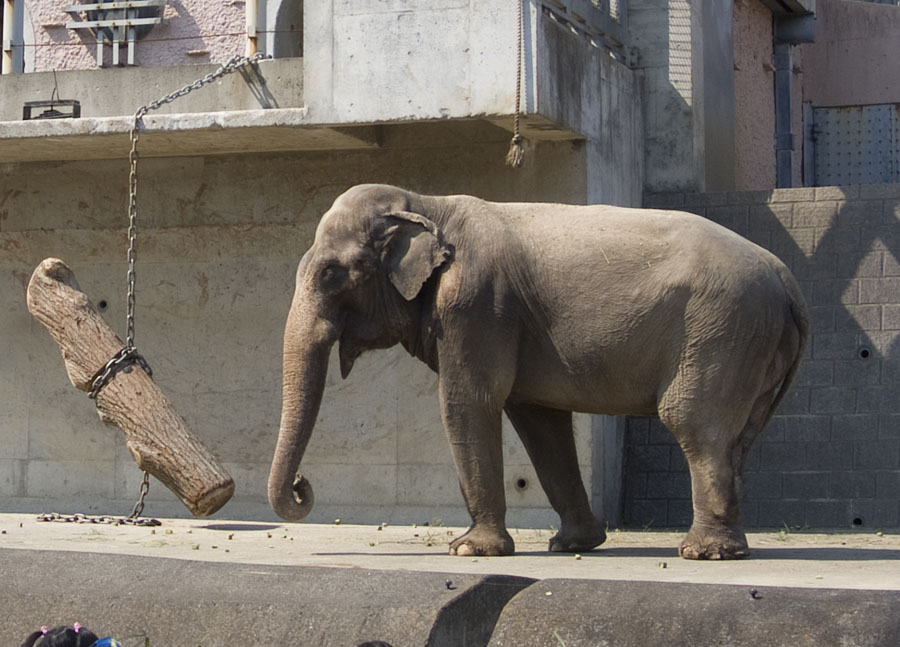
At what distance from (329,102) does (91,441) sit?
3475 mm

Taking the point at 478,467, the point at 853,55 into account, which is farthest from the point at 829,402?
the point at 853,55

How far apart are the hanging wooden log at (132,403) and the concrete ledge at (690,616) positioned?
11.4 ft

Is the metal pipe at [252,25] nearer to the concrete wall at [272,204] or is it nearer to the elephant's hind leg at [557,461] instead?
the concrete wall at [272,204]

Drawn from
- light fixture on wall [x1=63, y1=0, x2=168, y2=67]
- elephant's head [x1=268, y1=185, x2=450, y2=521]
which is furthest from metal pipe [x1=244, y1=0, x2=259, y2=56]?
elephant's head [x1=268, y1=185, x2=450, y2=521]

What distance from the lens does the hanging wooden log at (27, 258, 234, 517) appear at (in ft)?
29.7

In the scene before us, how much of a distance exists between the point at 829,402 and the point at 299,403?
4.64 meters

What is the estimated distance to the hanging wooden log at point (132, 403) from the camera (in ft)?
29.7

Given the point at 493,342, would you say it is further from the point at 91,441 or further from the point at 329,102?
the point at 91,441

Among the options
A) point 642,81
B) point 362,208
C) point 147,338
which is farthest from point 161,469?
point 642,81

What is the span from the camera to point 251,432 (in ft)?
40.4

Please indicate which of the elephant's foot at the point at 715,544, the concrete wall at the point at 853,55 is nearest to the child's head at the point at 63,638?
the elephant's foot at the point at 715,544

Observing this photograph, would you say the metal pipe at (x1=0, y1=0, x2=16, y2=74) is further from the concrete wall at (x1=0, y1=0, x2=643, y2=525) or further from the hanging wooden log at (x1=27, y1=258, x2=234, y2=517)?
the hanging wooden log at (x1=27, y1=258, x2=234, y2=517)

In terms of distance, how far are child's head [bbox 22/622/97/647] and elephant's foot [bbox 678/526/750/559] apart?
383 centimetres

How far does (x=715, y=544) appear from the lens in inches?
321
